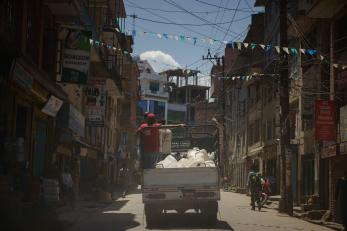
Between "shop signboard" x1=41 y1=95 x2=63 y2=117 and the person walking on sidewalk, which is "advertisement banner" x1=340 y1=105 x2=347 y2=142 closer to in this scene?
the person walking on sidewalk

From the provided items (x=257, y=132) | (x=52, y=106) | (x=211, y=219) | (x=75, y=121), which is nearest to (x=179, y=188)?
(x=211, y=219)

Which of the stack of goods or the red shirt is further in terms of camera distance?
the stack of goods

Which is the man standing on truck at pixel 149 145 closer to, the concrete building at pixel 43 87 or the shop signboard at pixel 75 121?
the concrete building at pixel 43 87

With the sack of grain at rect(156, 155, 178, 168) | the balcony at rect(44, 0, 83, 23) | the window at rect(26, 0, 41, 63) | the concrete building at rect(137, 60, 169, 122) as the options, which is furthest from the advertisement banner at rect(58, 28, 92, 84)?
the concrete building at rect(137, 60, 169, 122)

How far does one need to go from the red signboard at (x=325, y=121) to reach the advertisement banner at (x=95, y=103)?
40.9ft

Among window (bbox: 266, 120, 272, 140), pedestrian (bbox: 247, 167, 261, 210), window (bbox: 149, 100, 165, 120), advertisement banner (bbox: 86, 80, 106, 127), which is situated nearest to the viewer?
pedestrian (bbox: 247, 167, 261, 210)

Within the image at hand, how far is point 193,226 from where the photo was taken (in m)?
14.5

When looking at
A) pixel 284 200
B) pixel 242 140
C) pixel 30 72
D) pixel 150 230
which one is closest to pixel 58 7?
pixel 30 72

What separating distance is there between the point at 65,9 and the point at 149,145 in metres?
6.75

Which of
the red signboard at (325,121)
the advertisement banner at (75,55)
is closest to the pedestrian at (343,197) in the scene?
the red signboard at (325,121)

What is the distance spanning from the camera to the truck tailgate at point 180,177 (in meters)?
14.2

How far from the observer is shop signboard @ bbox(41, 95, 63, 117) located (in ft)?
56.4

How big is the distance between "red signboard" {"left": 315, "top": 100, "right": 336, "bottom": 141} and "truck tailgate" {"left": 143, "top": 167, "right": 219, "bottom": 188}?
600 cm

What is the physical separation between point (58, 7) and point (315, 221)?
440 inches
